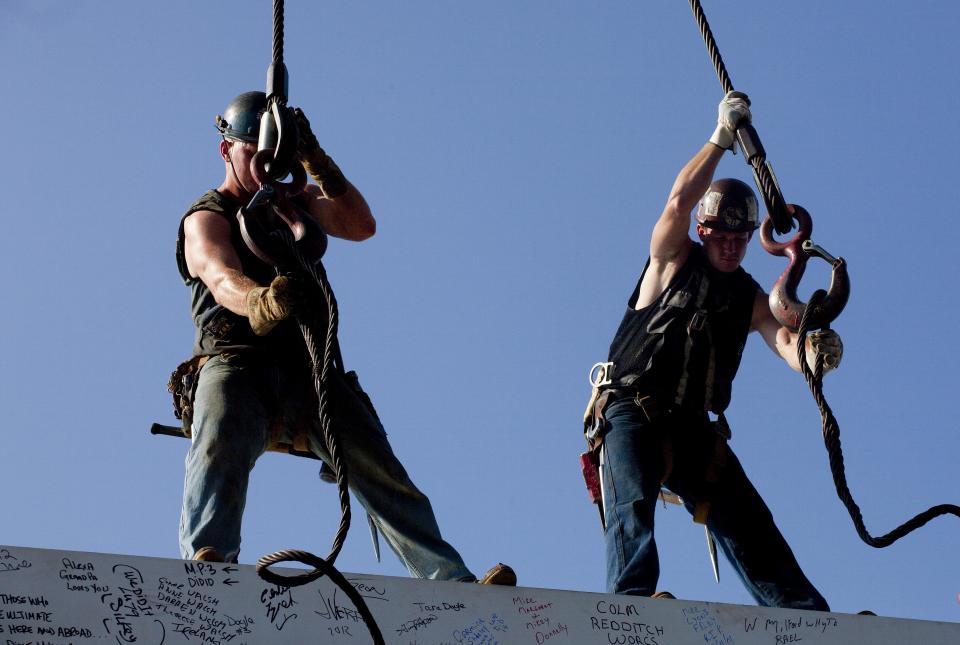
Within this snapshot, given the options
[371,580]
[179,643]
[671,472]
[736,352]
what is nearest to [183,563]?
[179,643]

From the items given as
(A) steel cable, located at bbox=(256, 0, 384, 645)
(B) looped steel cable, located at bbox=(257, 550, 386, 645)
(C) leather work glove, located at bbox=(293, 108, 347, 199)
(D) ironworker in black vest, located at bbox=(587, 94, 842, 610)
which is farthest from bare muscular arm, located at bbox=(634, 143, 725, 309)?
(B) looped steel cable, located at bbox=(257, 550, 386, 645)

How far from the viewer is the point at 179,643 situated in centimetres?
432

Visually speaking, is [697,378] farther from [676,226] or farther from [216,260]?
[216,260]

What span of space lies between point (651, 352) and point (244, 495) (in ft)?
5.51

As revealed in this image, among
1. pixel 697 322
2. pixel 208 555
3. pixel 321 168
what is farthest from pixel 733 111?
pixel 208 555

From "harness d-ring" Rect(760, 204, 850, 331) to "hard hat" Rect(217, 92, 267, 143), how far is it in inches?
73.3

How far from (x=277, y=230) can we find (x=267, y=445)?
0.91 metres

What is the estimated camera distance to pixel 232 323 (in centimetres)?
551

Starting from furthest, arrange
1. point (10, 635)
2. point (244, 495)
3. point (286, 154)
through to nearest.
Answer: point (244, 495) → point (286, 154) → point (10, 635)

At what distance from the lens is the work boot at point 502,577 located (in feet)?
15.8

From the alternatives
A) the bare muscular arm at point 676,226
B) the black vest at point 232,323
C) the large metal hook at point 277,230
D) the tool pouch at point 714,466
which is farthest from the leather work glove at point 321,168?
the tool pouch at point 714,466

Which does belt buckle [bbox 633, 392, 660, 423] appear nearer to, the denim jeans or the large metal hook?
the denim jeans

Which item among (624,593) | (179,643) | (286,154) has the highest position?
(286,154)

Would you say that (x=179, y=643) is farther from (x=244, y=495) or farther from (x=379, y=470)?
(x=379, y=470)
